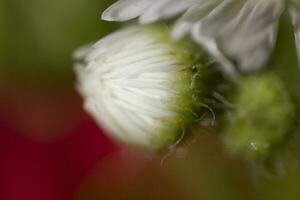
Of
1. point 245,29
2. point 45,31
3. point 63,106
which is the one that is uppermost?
point 245,29

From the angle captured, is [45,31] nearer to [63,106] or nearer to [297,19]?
[63,106]

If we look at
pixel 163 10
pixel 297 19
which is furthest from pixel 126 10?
pixel 297 19

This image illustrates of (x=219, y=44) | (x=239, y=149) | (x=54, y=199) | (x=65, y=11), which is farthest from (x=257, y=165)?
(x=65, y=11)

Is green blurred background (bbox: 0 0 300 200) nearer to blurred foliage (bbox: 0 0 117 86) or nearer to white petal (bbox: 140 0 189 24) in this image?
blurred foliage (bbox: 0 0 117 86)

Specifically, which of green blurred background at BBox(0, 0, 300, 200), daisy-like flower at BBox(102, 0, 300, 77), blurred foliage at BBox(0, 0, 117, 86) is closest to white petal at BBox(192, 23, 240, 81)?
daisy-like flower at BBox(102, 0, 300, 77)

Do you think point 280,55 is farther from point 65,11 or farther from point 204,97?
point 65,11
